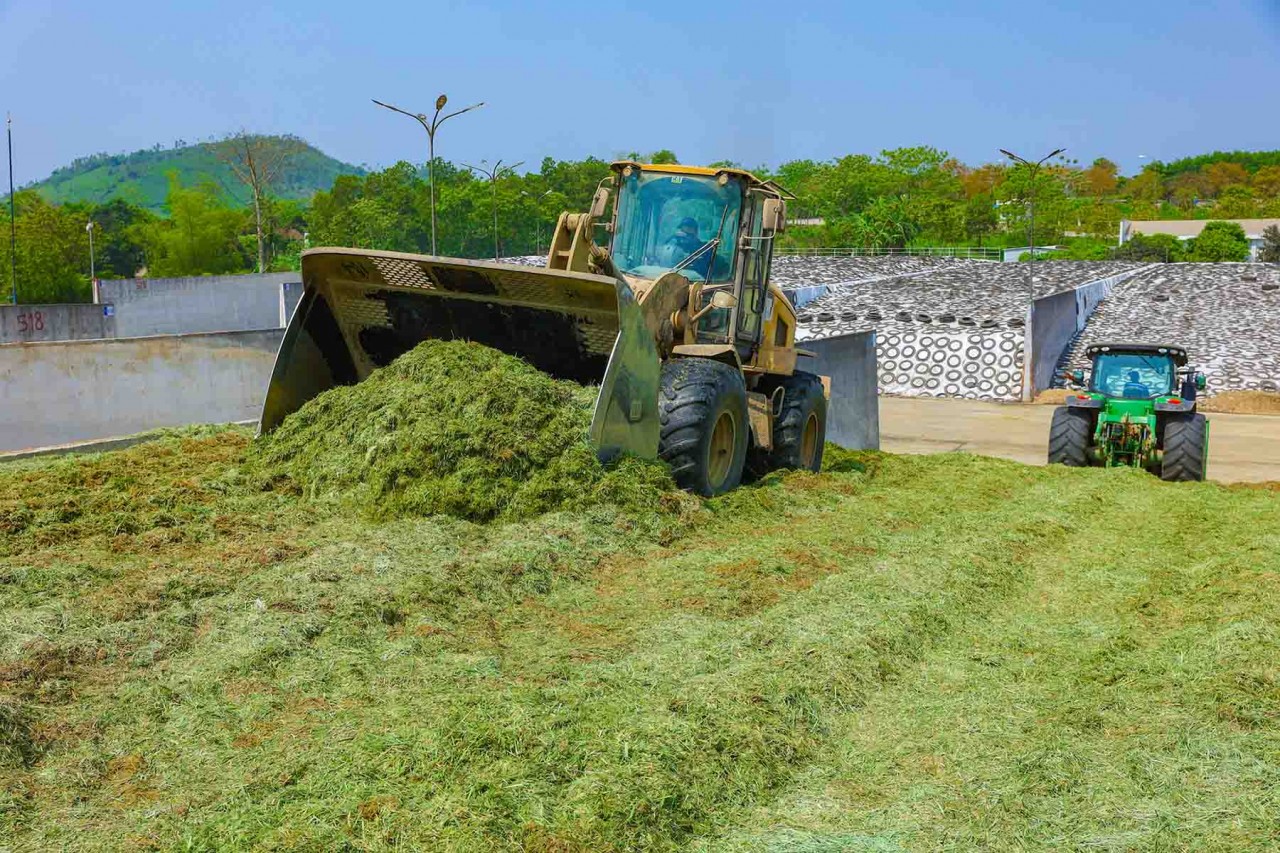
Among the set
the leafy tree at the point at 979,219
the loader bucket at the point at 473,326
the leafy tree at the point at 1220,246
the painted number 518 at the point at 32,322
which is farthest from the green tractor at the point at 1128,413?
the leafy tree at the point at 979,219

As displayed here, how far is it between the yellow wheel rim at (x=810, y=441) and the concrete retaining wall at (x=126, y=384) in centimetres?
583

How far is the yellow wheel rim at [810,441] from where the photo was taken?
11.2m

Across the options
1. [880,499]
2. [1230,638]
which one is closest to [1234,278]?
[880,499]

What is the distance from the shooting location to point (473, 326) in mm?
8648

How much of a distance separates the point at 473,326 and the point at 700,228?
217 cm

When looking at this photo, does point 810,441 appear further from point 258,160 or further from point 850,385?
point 258,160

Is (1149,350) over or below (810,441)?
over

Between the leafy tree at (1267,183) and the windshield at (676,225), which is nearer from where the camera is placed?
the windshield at (676,225)

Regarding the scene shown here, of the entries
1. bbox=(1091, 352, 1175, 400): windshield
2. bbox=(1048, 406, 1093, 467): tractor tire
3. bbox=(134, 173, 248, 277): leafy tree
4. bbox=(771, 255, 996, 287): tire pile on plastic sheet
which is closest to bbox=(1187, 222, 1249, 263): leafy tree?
bbox=(771, 255, 996, 287): tire pile on plastic sheet

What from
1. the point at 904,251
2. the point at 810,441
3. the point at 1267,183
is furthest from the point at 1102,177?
the point at 810,441

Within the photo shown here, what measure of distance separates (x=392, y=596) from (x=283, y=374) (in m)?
3.51

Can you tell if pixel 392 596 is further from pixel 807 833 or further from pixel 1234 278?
pixel 1234 278

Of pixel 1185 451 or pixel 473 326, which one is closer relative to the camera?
pixel 473 326

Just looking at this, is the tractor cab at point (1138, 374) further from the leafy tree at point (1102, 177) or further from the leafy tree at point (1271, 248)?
the leafy tree at point (1102, 177)
